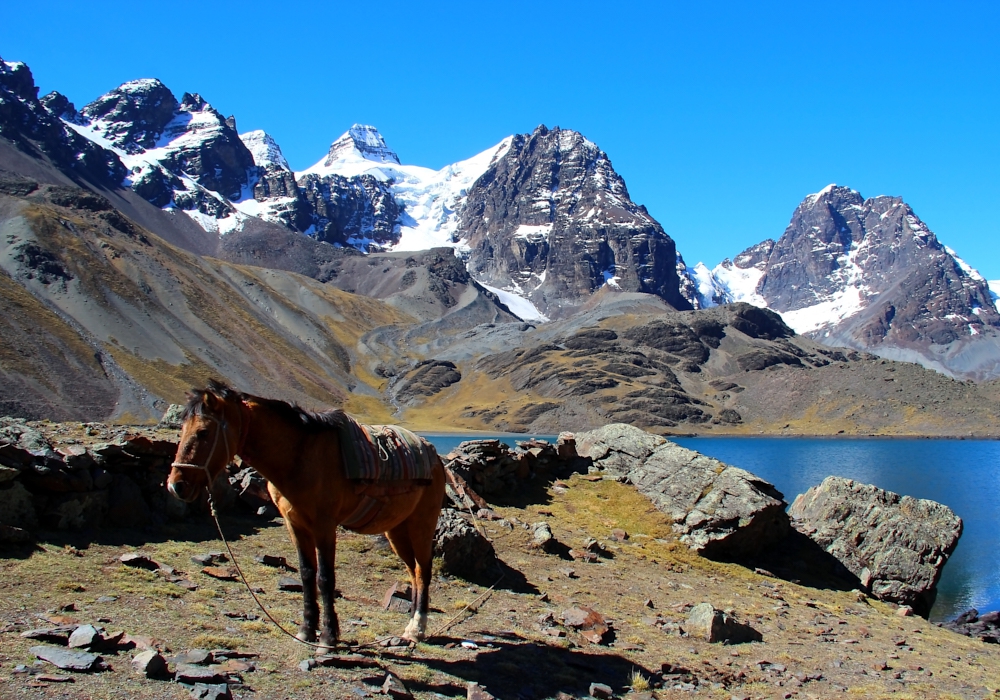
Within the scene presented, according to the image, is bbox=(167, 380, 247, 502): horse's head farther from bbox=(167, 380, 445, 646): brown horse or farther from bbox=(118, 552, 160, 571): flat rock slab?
bbox=(118, 552, 160, 571): flat rock slab

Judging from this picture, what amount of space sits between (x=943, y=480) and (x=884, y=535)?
206 ft

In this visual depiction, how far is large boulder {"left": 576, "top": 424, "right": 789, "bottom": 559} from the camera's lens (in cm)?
2127

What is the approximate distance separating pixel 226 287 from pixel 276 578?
7676 inches

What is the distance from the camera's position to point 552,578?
16.2 meters

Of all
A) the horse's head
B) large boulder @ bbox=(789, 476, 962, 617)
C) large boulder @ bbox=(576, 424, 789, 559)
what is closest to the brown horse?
the horse's head

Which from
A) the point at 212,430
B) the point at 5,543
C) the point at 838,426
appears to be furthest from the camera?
the point at 838,426

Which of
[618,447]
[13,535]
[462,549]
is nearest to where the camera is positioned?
[13,535]

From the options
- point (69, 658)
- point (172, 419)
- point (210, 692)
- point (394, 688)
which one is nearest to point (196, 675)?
point (210, 692)

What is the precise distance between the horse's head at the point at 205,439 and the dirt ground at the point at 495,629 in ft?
6.45

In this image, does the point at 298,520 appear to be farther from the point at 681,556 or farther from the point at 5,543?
the point at 681,556

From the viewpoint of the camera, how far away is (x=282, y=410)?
913cm

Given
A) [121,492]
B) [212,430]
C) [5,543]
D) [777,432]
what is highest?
[777,432]

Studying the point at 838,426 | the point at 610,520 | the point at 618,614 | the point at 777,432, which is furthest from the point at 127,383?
the point at 838,426

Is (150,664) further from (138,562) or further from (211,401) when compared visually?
(138,562)
